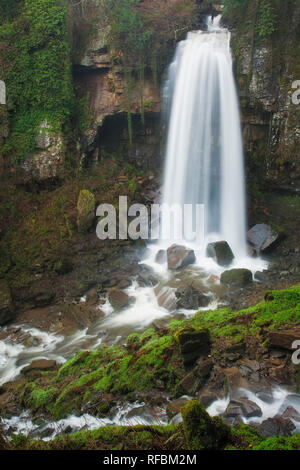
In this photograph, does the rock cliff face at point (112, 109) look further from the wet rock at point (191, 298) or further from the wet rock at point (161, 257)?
the wet rock at point (191, 298)

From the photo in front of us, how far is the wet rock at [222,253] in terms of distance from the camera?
12.3m

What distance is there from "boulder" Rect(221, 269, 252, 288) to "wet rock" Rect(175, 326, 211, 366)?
5319 millimetres

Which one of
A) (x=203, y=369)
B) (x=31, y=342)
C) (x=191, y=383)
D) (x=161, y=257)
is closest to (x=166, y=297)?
(x=161, y=257)

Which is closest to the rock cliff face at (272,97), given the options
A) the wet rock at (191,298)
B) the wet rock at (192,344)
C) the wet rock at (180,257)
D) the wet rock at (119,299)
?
the wet rock at (180,257)

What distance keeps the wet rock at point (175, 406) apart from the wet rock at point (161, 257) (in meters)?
7.96

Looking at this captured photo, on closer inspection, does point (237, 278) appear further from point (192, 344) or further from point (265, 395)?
point (265, 395)

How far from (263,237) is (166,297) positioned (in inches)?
201

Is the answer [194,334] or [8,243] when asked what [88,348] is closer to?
[194,334]

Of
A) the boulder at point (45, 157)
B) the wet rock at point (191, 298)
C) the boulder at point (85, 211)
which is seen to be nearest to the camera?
the wet rock at point (191, 298)

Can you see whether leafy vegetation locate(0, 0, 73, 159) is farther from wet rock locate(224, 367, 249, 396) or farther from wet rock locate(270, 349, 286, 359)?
wet rock locate(270, 349, 286, 359)

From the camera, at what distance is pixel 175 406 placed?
478 cm

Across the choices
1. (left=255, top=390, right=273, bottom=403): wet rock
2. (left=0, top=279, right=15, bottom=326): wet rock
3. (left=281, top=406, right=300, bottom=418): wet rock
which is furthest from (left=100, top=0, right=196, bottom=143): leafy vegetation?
(left=281, top=406, right=300, bottom=418): wet rock
